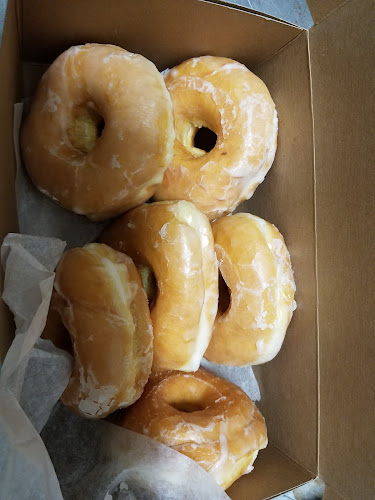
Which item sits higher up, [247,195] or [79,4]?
[79,4]

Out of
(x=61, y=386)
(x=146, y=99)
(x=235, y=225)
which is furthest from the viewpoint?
(x=235, y=225)

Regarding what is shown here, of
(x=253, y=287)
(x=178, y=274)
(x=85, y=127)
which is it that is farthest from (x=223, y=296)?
(x=85, y=127)

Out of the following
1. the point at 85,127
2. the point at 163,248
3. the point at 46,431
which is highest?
the point at 85,127

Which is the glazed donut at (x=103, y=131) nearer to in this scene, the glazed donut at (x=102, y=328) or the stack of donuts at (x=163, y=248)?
the stack of donuts at (x=163, y=248)

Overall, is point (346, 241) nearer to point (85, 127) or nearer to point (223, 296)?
point (223, 296)

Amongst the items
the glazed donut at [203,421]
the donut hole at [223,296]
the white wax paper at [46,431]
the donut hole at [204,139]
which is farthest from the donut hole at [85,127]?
the glazed donut at [203,421]

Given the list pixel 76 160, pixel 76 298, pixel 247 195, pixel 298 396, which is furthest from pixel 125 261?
pixel 298 396

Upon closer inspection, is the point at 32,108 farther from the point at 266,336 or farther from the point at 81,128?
the point at 266,336

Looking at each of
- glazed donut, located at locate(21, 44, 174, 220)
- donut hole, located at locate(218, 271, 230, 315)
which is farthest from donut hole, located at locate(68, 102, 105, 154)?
donut hole, located at locate(218, 271, 230, 315)
